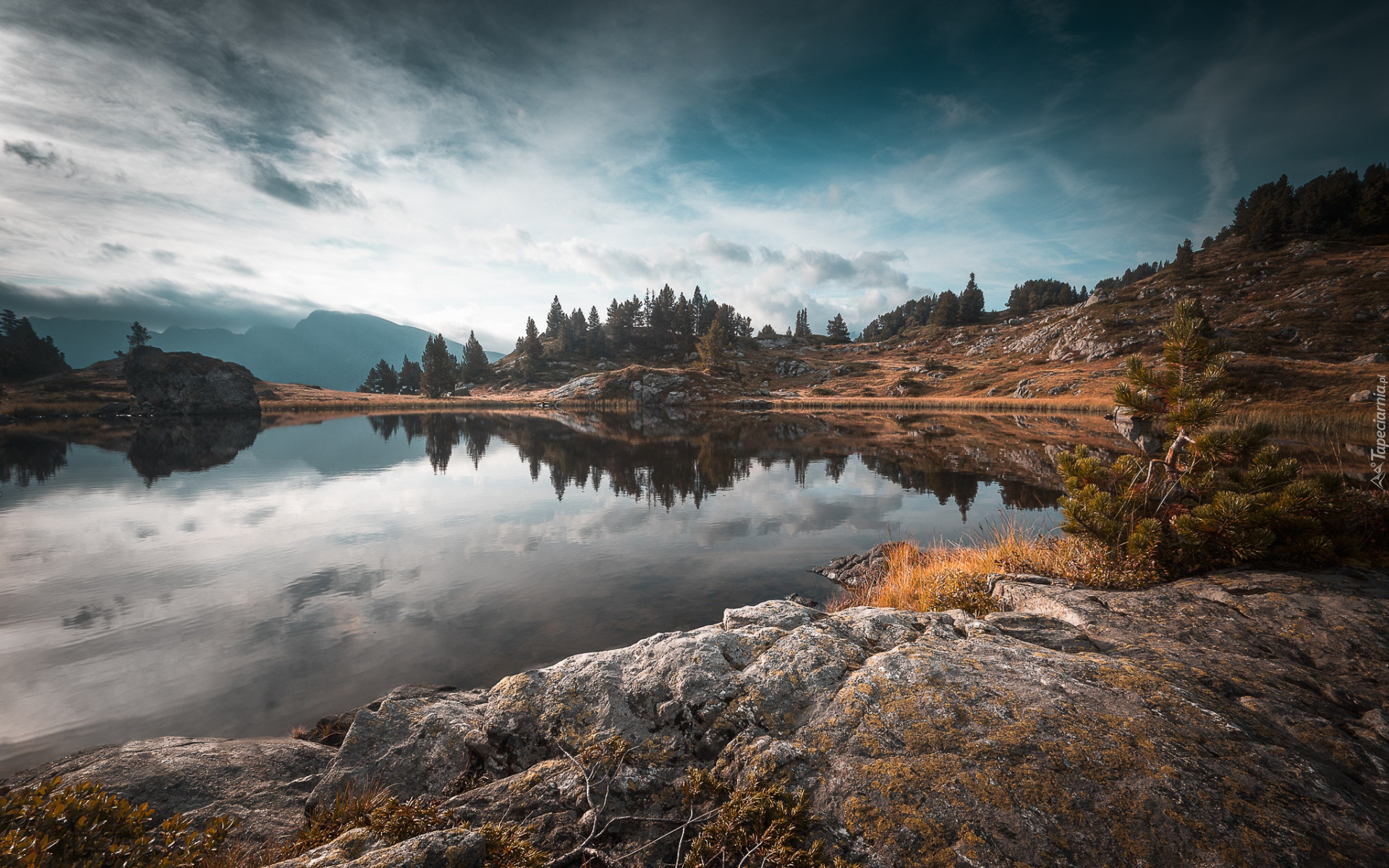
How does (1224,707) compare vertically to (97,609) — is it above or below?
above

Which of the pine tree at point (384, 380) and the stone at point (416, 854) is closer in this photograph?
the stone at point (416, 854)

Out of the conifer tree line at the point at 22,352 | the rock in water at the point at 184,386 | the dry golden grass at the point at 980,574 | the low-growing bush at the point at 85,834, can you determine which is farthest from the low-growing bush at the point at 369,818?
the conifer tree line at the point at 22,352

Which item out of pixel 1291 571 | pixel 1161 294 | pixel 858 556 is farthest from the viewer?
pixel 1161 294

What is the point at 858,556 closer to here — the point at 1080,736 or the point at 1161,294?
the point at 1080,736

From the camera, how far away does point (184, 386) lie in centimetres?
8688

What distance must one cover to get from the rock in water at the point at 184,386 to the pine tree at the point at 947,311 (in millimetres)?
197024

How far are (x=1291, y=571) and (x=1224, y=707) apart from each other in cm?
494

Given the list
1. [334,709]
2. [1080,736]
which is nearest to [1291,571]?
[1080,736]

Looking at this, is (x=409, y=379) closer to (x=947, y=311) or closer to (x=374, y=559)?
(x=374, y=559)

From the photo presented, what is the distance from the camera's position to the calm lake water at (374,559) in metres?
9.76

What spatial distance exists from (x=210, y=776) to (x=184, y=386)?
121 meters

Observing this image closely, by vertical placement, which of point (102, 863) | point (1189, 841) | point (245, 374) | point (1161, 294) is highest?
point (1161, 294)

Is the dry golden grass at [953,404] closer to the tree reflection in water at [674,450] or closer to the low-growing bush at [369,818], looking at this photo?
the tree reflection in water at [674,450]

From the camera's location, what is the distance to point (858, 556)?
1573 centimetres
